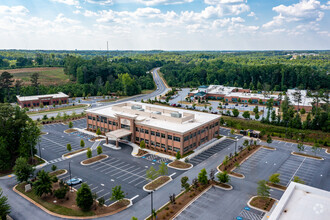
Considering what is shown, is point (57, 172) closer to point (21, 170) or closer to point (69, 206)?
point (21, 170)

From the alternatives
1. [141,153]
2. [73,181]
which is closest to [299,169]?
[141,153]

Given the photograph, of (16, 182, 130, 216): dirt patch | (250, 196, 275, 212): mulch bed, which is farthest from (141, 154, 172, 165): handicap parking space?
(250, 196, 275, 212): mulch bed

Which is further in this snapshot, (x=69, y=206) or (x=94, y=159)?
(x=94, y=159)

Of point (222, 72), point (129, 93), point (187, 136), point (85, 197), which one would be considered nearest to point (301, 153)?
point (187, 136)

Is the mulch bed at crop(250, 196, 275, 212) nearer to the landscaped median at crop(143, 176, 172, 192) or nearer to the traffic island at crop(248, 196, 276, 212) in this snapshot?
the traffic island at crop(248, 196, 276, 212)

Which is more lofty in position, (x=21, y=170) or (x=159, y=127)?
(x=159, y=127)

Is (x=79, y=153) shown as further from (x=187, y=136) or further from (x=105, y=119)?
(x=187, y=136)
